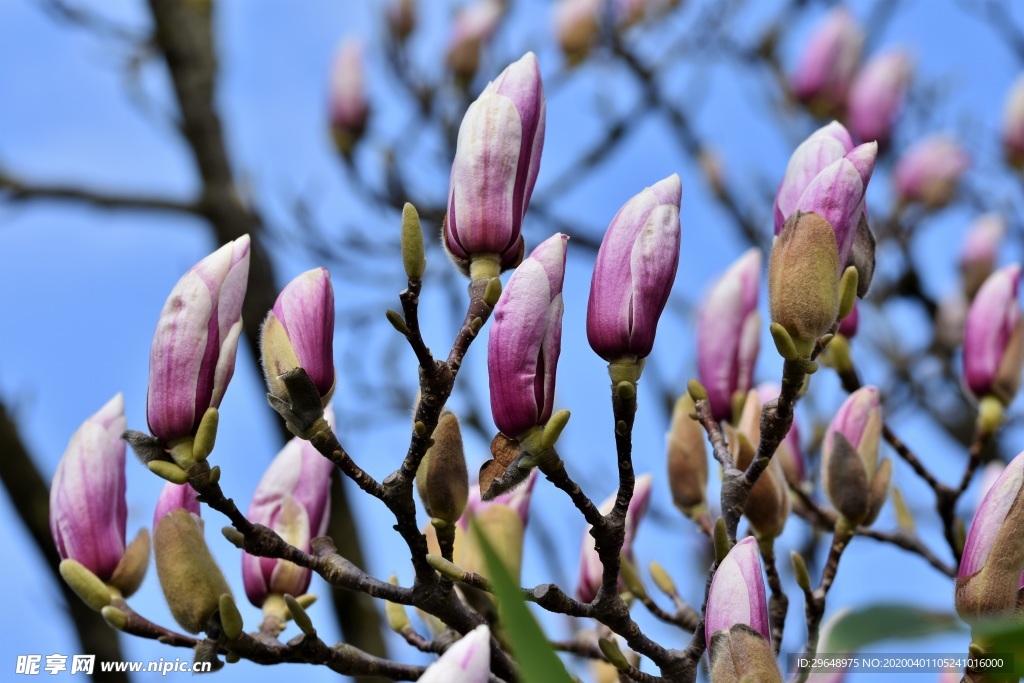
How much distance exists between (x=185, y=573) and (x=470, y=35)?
2.31 meters

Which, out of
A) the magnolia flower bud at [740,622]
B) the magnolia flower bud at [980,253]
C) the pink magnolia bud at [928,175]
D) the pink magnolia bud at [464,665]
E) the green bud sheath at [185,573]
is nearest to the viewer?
the pink magnolia bud at [464,665]

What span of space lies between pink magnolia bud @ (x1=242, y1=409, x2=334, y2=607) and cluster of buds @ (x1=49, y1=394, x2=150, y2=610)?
0.10 meters

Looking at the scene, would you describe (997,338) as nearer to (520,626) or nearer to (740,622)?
(740,622)

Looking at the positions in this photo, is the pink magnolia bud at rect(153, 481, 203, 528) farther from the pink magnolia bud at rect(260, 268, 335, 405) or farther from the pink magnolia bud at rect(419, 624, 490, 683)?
the pink magnolia bud at rect(419, 624, 490, 683)

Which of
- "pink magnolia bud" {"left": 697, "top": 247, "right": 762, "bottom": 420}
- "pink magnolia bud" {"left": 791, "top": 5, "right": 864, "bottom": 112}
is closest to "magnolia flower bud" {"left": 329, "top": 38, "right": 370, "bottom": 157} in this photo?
"pink magnolia bud" {"left": 791, "top": 5, "right": 864, "bottom": 112}

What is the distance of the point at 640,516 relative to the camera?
3.41ft

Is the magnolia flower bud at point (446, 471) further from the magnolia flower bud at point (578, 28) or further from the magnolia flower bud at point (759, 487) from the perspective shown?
the magnolia flower bud at point (578, 28)

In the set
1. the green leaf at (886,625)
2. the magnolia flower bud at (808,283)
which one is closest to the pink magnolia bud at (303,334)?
the magnolia flower bud at (808,283)

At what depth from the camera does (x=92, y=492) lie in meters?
0.89

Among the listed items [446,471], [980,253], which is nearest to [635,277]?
[446,471]

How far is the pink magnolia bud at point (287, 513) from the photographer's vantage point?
3.02 ft

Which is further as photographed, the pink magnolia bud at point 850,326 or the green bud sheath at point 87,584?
the pink magnolia bud at point 850,326

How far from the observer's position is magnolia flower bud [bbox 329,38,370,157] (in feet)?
9.57

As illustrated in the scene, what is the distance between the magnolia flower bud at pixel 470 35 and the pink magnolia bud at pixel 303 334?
7.14ft
